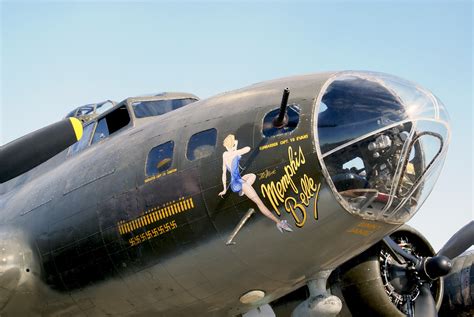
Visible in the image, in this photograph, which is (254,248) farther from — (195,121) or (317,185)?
(195,121)

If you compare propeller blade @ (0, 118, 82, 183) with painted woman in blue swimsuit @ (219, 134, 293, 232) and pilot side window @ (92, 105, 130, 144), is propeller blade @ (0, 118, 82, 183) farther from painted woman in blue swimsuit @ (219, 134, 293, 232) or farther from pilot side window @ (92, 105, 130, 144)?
painted woman in blue swimsuit @ (219, 134, 293, 232)

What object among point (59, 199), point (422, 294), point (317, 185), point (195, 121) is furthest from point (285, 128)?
point (422, 294)

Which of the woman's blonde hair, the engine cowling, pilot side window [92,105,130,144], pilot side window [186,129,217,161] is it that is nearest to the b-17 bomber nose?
the woman's blonde hair

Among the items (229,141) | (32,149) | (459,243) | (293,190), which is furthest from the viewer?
(459,243)

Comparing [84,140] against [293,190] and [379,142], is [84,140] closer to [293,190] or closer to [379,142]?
[293,190]

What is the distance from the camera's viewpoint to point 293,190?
9.52m

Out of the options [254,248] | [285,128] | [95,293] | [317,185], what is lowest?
[95,293]

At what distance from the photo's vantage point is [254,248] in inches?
388

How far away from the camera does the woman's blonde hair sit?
10.1 m

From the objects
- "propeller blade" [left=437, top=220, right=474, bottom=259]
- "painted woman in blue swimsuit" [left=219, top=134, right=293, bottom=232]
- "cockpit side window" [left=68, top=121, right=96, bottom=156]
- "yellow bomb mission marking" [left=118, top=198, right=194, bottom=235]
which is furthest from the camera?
"propeller blade" [left=437, top=220, right=474, bottom=259]

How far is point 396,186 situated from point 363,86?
1454 mm

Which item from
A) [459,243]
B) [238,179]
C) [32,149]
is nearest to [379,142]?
[238,179]

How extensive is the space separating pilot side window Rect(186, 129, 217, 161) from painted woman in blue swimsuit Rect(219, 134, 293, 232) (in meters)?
0.31

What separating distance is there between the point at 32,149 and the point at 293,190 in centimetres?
456
